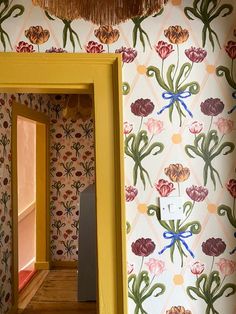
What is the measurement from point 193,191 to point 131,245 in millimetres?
384

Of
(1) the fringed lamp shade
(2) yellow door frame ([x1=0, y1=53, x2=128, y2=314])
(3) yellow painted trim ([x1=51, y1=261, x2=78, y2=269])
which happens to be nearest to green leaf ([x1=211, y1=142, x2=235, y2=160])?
(2) yellow door frame ([x1=0, y1=53, x2=128, y2=314])

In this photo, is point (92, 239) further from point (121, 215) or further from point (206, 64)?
point (206, 64)

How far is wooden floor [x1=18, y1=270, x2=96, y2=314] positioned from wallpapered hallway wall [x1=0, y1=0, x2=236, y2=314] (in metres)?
2.14

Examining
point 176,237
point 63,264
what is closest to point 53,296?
point 63,264

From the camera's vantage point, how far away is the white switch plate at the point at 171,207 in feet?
5.95

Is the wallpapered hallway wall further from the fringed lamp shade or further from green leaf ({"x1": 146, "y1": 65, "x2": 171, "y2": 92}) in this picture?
the fringed lamp shade

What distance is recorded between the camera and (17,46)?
1.81m

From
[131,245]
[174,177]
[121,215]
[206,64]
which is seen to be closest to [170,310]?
[131,245]

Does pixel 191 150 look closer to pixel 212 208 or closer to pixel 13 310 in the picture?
pixel 212 208

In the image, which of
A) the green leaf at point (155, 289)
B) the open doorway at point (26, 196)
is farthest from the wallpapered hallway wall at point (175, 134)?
the open doorway at point (26, 196)

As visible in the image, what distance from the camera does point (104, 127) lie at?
1.80 m

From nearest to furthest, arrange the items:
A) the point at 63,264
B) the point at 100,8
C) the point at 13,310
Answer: the point at 100,8
the point at 13,310
the point at 63,264

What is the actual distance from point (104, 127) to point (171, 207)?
48 centimetres

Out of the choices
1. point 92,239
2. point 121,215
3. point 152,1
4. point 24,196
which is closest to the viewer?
point 152,1
